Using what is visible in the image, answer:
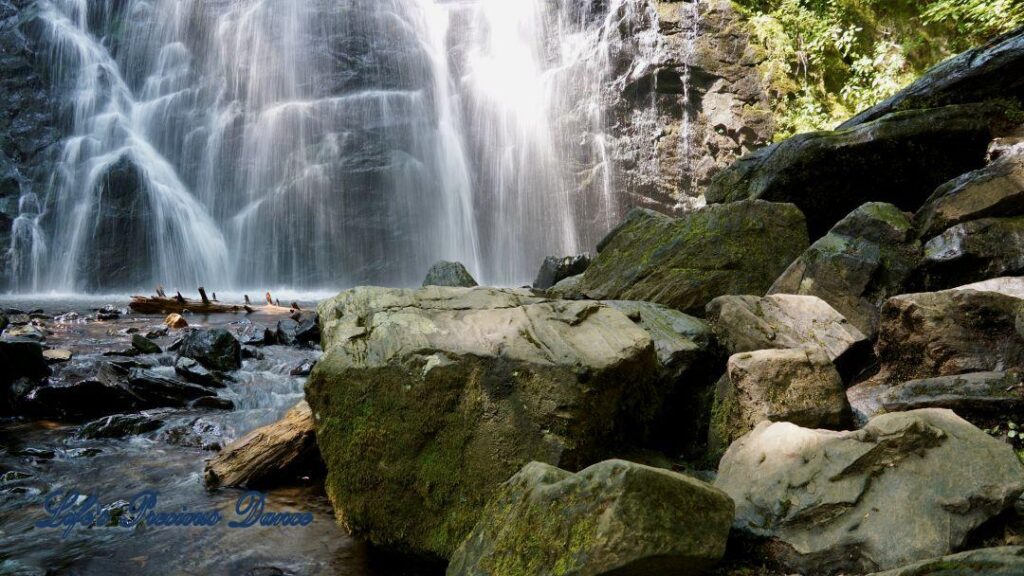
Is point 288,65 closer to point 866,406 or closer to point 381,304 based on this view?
point 381,304

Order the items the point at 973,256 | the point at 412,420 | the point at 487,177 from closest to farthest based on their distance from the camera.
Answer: the point at 412,420 < the point at 973,256 < the point at 487,177

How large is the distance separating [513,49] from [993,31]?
14.2m

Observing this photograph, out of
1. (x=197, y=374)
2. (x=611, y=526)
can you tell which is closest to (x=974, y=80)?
(x=611, y=526)

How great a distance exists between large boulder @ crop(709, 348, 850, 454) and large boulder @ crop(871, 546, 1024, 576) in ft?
5.73

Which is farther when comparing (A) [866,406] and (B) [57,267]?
(B) [57,267]

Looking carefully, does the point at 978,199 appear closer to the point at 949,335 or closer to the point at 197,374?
the point at 949,335

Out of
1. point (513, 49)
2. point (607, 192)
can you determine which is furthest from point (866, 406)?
point (513, 49)

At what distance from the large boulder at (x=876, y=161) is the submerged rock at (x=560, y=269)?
4176 millimetres

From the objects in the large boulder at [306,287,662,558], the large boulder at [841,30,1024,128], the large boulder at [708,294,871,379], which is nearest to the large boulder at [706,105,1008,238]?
the large boulder at [841,30,1024,128]

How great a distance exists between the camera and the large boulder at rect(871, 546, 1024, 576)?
1.61m

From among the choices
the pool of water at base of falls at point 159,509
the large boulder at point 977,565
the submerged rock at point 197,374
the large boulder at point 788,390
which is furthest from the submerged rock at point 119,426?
the large boulder at point 977,565

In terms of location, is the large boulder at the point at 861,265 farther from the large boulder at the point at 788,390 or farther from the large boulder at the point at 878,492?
the large boulder at the point at 878,492

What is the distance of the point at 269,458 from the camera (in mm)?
4477

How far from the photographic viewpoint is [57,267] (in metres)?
19.8
